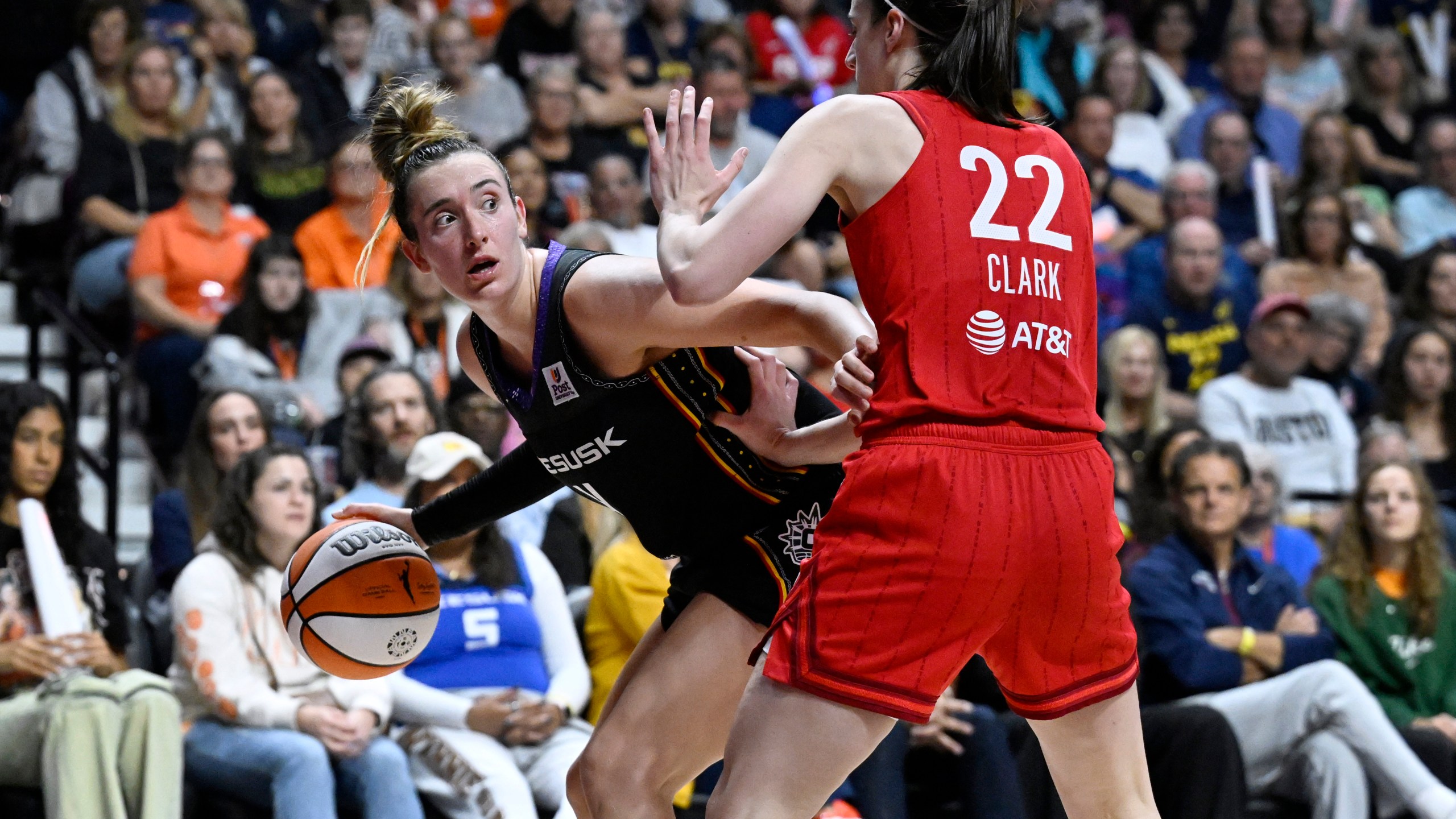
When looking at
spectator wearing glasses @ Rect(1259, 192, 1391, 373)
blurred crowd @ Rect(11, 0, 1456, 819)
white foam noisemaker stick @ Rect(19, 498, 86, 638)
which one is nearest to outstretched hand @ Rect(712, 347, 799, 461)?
blurred crowd @ Rect(11, 0, 1456, 819)

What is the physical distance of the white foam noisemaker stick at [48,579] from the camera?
211 inches

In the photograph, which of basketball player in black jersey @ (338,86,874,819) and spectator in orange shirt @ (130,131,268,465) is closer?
basketball player in black jersey @ (338,86,874,819)

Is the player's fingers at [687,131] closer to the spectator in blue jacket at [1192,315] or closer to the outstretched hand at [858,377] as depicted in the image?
the outstretched hand at [858,377]

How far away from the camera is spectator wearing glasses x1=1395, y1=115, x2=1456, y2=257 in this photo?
10797 mm

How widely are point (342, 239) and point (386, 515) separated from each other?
431 cm

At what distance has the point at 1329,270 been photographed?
952cm

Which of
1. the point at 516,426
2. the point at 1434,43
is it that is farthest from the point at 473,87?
the point at 1434,43

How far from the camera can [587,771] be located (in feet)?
11.4

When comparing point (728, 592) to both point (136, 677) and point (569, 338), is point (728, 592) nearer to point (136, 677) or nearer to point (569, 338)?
point (569, 338)

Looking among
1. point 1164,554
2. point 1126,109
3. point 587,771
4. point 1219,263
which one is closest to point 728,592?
point 587,771

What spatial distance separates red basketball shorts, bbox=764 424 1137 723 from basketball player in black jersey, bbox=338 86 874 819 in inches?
21.1

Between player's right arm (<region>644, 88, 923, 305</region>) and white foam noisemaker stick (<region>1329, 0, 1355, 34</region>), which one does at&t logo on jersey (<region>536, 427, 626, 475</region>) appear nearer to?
player's right arm (<region>644, 88, 923, 305</region>)

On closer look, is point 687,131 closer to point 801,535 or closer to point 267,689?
point 801,535

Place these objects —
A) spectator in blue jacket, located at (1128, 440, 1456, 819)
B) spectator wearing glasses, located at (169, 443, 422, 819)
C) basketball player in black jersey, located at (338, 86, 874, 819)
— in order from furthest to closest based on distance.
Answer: spectator in blue jacket, located at (1128, 440, 1456, 819), spectator wearing glasses, located at (169, 443, 422, 819), basketball player in black jersey, located at (338, 86, 874, 819)
